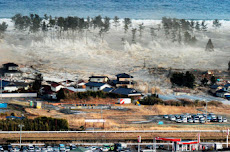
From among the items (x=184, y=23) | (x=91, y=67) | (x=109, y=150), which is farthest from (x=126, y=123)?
(x=184, y=23)

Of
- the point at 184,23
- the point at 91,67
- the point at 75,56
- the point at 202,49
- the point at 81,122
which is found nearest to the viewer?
the point at 81,122

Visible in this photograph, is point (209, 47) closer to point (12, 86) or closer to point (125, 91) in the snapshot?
point (125, 91)

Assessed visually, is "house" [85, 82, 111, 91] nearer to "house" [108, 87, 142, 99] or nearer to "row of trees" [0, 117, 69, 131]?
"house" [108, 87, 142, 99]

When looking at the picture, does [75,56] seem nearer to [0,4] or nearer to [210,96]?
[210,96]

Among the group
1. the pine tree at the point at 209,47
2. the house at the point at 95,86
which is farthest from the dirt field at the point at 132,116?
the pine tree at the point at 209,47

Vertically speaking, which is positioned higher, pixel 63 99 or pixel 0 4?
pixel 0 4

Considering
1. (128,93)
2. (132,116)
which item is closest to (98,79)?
(128,93)
